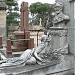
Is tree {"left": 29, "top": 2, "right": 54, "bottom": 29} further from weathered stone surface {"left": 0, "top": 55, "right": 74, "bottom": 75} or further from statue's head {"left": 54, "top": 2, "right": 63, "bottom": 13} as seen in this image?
weathered stone surface {"left": 0, "top": 55, "right": 74, "bottom": 75}

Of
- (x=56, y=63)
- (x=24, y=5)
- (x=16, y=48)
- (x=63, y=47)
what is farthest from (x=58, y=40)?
(x=24, y=5)

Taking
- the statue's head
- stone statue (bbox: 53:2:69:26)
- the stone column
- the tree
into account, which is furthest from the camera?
the tree

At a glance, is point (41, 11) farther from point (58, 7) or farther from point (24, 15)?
point (58, 7)

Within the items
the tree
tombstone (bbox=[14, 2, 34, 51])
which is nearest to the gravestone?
tombstone (bbox=[14, 2, 34, 51])

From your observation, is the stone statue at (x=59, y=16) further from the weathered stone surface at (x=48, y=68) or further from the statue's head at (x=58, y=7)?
the weathered stone surface at (x=48, y=68)

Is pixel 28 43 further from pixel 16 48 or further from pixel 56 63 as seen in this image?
pixel 56 63

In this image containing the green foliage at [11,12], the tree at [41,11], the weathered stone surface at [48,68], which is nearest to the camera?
the weathered stone surface at [48,68]

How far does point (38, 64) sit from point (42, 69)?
0.29 meters

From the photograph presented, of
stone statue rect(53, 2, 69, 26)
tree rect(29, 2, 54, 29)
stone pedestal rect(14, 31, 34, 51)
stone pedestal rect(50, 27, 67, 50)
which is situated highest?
tree rect(29, 2, 54, 29)

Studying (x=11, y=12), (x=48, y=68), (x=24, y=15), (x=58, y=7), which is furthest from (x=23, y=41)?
(x=11, y=12)

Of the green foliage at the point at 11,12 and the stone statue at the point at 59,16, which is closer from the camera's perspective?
the stone statue at the point at 59,16

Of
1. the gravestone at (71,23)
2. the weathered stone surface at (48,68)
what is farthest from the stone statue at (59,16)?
the weathered stone surface at (48,68)

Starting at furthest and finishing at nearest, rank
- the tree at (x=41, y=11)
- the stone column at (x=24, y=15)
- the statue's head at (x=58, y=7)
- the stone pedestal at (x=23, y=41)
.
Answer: the tree at (x=41, y=11) < the stone column at (x=24, y=15) < the stone pedestal at (x=23, y=41) < the statue's head at (x=58, y=7)

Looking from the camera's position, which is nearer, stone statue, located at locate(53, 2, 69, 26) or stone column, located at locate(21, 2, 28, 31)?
stone statue, located at locate(53, 2, 69, 26)
